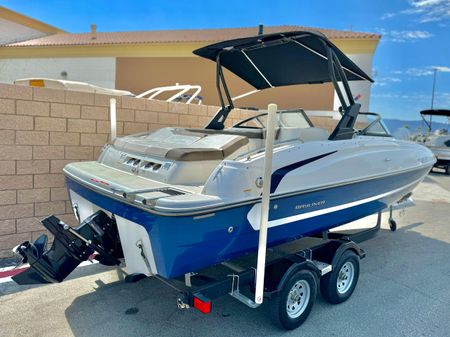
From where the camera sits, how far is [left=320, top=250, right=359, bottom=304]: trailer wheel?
3.09 m

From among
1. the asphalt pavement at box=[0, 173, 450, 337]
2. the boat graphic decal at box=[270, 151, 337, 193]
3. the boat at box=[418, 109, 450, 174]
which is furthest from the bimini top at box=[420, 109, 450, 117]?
the boat graphic decal at box=[270, 151, 337, 193]

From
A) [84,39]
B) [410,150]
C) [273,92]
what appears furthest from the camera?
[84,39]

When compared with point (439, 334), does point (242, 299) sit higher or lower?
higher

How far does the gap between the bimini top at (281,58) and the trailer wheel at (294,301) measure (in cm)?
192

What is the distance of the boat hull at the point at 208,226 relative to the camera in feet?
7.16

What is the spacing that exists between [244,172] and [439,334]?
6.31ft

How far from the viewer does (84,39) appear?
67.5ft

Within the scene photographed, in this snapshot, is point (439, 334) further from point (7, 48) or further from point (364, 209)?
point (7, 48)

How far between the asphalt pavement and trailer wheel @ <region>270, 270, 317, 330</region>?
8 cm

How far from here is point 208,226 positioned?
227 centimetres

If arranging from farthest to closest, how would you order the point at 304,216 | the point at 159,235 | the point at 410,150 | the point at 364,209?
the point at 410,150
the point at 364,209
the point at 304,216
the point at 159,235

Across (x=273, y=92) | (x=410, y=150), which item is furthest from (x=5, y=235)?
(x=273, y=92)

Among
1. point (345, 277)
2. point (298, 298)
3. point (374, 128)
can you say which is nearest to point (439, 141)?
point (374, 128)

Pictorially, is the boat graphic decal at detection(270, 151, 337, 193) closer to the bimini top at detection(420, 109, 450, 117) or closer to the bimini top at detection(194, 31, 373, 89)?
the bimini top at detection(194, 31, 373, 89)
